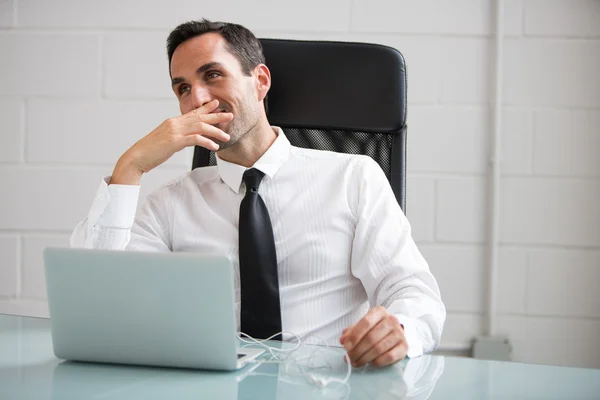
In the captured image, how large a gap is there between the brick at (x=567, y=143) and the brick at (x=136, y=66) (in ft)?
4.04

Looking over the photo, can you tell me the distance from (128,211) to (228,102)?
1.21ft

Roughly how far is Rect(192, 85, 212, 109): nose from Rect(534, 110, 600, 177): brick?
3.74 ft

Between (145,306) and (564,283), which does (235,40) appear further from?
(564,283)

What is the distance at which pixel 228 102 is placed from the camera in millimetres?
1626

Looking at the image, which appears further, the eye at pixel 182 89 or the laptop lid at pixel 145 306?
the eye at pixel 182 89

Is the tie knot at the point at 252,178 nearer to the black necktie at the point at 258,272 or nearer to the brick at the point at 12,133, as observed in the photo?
the black necktie at the point at 258,272

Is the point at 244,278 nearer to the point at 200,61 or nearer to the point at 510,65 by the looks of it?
the point at 200,61

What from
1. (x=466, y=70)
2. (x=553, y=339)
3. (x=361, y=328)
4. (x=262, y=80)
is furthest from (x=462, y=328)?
(x=361, y=328)

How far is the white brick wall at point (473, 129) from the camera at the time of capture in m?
2.16

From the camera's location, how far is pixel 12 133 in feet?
7.55

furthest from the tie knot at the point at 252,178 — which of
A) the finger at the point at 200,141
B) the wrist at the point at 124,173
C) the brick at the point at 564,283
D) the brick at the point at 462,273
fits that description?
the brick at the point at 564,283

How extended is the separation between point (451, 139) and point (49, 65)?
4.57 feet

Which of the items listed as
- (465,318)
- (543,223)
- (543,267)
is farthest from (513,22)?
(465,318)

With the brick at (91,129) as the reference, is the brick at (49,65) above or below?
above
